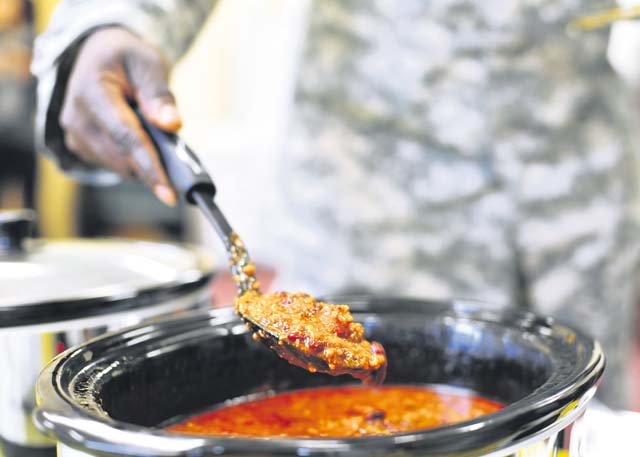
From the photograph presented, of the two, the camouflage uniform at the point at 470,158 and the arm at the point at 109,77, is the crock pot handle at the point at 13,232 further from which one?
the camouflage uniform at the point at 470,158

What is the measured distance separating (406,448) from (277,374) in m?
0.47

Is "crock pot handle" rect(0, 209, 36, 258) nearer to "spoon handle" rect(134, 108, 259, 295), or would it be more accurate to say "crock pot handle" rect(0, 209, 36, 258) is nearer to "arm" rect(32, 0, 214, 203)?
"arm" rect(32, 0, 214, 203)

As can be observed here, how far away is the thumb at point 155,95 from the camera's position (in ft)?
3.19

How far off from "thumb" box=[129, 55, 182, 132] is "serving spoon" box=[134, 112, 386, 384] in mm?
Result: 13

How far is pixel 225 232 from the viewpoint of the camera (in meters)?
0.87

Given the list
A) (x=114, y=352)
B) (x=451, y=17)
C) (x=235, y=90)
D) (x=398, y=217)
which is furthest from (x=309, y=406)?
(x=235, y=90)

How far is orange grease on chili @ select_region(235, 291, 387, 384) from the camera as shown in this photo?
0.73 metres

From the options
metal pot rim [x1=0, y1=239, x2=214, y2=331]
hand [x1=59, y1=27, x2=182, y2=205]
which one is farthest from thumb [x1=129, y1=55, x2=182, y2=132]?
metal pot rim [x1=0, y1=239, x2=214, y2=331]

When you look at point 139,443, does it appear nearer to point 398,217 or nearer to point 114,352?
point 114,352

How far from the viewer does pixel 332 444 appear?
1.51ft

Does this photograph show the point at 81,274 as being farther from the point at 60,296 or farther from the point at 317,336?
the point at 317,336

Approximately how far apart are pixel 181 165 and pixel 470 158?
790 millimetres

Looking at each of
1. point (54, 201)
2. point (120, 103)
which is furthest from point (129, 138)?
point (54, 201)

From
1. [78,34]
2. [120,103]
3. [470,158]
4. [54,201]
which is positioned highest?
[78,34]
